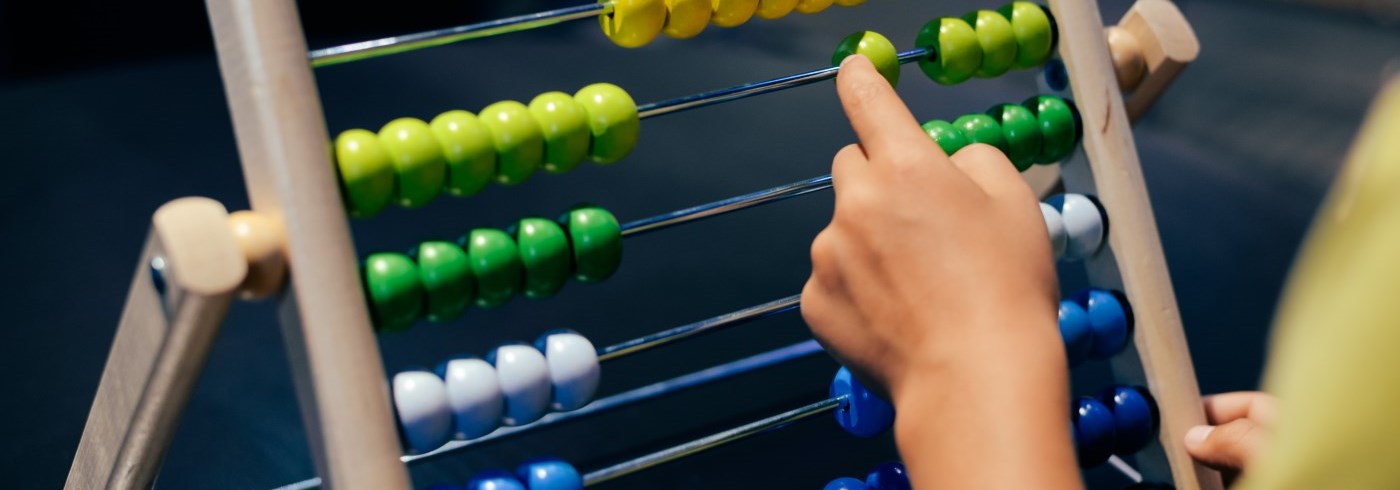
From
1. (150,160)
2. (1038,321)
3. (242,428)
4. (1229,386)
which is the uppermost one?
(1038,321)

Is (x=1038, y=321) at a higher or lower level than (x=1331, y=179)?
higher

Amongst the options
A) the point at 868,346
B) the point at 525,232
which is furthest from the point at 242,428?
the point at 868,346

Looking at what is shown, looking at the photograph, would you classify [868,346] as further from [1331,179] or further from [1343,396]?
[1331,179]

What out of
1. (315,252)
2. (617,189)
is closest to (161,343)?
(315,252)

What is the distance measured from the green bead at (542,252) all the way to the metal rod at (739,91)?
0.12 metres

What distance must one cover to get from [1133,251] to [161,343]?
2.15ft

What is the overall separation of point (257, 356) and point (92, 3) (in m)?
1.46

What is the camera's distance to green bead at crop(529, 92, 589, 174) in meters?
0.73

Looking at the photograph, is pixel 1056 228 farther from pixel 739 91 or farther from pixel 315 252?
pixel 315 252

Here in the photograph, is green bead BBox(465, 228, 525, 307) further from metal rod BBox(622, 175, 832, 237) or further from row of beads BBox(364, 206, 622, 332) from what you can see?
metal rod BBox(622, 175, 832, 237)

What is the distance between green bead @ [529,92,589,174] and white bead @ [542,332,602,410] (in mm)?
115

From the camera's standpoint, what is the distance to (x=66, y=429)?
1.29 metres

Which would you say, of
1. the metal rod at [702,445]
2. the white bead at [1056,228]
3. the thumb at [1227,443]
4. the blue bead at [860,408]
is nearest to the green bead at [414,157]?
the metal rod at [702,445]

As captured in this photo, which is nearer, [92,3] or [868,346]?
[868,346]
